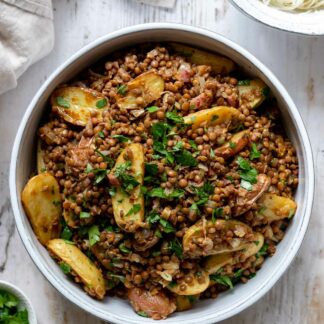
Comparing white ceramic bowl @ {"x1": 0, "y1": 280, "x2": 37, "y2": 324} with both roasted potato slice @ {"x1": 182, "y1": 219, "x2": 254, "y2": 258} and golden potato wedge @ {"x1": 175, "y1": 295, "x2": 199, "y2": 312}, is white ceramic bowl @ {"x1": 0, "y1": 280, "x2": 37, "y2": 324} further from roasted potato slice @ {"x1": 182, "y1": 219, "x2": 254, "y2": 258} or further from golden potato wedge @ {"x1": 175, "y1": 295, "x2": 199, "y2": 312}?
roasted potato slice @ {"x1": 182, "y1": 219, "x2": 254, "y2": 258}

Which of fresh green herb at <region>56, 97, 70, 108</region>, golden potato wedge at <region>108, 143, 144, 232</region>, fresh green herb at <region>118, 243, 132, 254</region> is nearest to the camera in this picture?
golden potato wedge at <region>108, 143, 144, 232</region>

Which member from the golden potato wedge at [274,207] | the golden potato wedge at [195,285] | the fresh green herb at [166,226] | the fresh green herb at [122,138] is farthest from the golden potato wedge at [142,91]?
the golden potato wedge at [195,285]

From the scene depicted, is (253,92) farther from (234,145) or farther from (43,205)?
(43,205)

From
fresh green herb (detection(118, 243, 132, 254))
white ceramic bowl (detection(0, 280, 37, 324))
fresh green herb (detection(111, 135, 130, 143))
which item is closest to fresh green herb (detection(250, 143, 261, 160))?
fresh green herb (detection(111, 135, 130, 143))

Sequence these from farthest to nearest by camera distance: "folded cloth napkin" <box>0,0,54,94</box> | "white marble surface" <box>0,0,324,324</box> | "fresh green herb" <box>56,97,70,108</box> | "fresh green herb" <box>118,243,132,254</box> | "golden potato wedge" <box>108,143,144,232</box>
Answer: "white marble surface" <box>0,0,324,324</box>
"folded cloth napkin" <box>0,0,54,94</box>
"fresh green herb" <box>56,97,70,108</box>
"fresh green herb" <box>118,243,132,254</box>
"golden potato wedge" <box>108,143,144,232</box>

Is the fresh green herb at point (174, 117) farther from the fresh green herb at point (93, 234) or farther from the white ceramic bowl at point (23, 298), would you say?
the white ceramic bowl at point (23, 298)

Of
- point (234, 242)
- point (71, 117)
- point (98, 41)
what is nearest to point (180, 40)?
point (98, 41)
